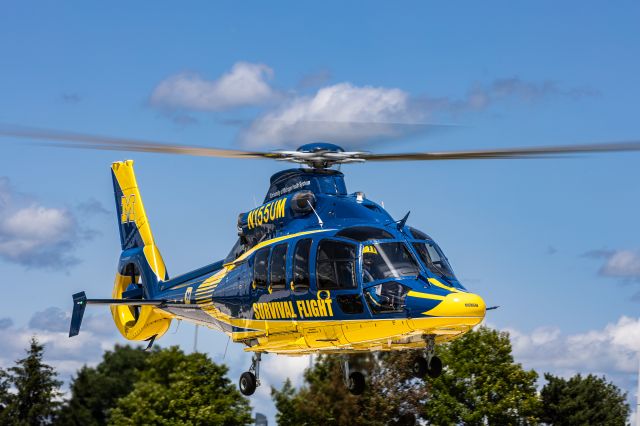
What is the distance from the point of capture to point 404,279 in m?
25.4

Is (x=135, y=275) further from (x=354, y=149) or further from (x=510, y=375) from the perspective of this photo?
(x=510, y=375)

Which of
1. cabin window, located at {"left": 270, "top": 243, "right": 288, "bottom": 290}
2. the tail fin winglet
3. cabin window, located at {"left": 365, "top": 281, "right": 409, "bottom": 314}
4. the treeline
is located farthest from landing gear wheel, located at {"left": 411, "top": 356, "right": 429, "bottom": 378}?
the treeline

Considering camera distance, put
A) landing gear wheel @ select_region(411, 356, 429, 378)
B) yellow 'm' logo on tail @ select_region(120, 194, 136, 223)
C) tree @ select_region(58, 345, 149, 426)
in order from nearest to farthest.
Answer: landing gear wheel @ select_region(411, 356, 429, 378)
yellow 'm' logo on tail @ select_region(120, 194, 136, 223)
tree @ select_region(58, 345, 149, 426)

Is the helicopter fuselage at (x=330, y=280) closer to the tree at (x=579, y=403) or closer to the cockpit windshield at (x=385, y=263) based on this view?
the cockpit windshield at (x=385, y=263)

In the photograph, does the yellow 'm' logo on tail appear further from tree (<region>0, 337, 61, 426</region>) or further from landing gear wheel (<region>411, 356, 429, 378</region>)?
tree (<region>0, 337, 61, 426</region>)

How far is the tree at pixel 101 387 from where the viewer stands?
347ft

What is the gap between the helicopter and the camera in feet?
82.9

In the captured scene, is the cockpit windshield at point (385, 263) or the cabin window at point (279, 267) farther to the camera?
the cabin window at point (279, 267)

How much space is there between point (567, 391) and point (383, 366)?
1833 centimetres

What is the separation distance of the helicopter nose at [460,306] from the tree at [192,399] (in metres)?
51.5

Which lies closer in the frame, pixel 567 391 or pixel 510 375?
pixel 510 375

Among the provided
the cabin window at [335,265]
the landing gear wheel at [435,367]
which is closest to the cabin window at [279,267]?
the cabin window at [335,265]

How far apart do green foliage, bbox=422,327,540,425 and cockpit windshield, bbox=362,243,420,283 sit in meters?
40.4

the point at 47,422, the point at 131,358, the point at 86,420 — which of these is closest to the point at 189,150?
the point at 47,422
